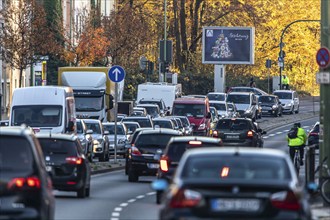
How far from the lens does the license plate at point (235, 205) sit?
14.3 m

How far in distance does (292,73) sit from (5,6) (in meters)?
48.9

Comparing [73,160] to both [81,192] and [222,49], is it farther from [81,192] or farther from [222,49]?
[222,49]

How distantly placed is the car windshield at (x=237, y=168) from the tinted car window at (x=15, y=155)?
7.27ft

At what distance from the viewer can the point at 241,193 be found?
14312 millimetres

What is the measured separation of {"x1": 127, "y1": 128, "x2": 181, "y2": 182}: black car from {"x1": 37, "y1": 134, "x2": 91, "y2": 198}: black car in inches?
252

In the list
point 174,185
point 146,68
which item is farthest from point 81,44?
point 174,185

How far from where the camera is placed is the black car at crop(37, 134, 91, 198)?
28.3 meters

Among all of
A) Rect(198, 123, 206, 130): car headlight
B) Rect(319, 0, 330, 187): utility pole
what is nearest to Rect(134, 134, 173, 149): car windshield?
Rect(319, 0, 330, 187): utility pole

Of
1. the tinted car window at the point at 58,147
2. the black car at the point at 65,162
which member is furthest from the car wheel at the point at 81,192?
the tinted car window at the point at 58,147

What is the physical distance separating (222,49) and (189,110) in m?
31.1

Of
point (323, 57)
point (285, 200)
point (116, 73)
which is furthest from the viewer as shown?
point (116, 73)

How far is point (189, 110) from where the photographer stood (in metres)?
64.8

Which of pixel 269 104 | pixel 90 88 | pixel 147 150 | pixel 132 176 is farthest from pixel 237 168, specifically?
pixel 269 104

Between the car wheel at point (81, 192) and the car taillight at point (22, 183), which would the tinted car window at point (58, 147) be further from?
the car taillight at point (22, 183)
